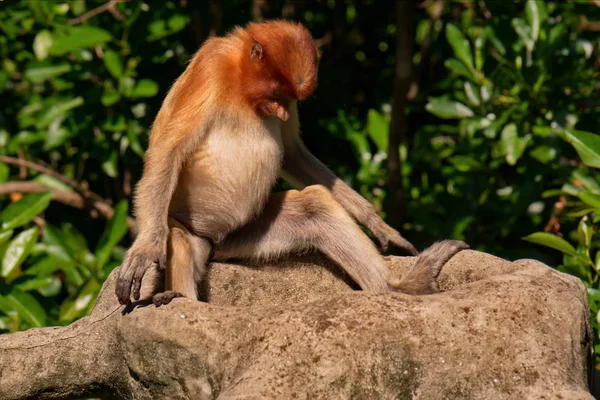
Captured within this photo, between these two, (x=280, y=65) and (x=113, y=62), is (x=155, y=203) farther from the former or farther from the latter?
(x=113, y=62)

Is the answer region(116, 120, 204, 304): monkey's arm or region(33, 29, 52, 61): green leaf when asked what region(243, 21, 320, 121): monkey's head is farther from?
region(33, 29, 52, 61): green leaf

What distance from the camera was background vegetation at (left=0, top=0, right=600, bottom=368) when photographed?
6.96m

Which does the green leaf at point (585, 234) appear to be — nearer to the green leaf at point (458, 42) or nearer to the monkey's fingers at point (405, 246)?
the monkey's fingers at point (405, 246)

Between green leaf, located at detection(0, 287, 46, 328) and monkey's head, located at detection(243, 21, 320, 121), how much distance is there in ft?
7.03

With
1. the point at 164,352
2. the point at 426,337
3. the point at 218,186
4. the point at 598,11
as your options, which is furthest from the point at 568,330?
the point at 598,11

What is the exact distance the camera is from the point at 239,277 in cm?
517

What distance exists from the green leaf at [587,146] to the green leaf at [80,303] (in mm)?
3408

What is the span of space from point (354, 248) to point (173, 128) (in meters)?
1.15

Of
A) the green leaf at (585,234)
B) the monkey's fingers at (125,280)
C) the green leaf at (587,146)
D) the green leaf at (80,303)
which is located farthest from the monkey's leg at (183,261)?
the green leaf at (585,234)

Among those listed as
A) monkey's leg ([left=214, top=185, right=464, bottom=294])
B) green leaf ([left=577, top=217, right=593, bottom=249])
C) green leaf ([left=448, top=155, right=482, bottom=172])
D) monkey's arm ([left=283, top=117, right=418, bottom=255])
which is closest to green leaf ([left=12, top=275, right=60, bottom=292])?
monkey's leg ([left=214, top=185, right=464, bottom=294])

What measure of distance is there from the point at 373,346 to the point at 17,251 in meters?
3.66

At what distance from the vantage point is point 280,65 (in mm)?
5051

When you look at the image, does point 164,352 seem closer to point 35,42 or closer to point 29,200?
point 29,200

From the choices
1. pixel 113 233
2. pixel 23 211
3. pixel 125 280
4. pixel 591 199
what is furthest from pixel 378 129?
pixel 125 280
